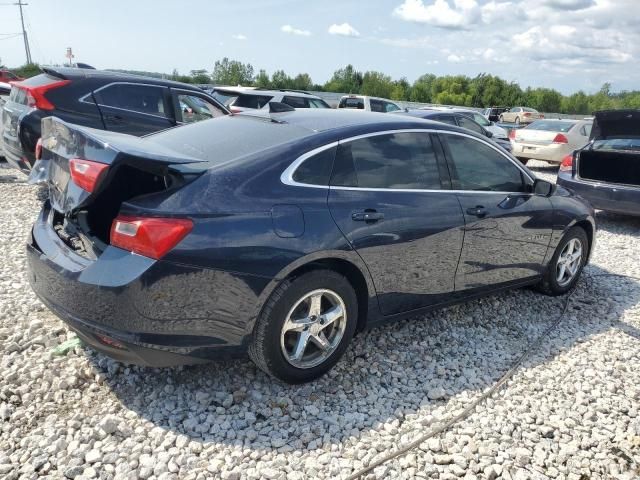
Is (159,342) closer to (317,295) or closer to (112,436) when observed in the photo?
(112,436)

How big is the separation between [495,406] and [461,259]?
1.07 metres

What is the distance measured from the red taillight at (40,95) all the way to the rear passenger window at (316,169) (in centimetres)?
489

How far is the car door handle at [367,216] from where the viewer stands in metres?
3.17

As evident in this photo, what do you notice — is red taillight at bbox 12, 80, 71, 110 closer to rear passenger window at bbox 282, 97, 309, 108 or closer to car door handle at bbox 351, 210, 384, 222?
car door handle at bbox 351, 210, 384, 222

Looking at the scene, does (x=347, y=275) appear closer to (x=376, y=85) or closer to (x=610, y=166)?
(x=610, y=166)

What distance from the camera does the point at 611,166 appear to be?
26.3 feet

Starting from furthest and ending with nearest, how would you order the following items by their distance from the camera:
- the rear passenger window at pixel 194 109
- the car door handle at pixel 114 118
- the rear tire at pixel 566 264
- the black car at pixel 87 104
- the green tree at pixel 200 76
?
the green tree at pixel 200 76 < the rear passenger window at pixel 194 109 < the car door handle at pixel 114 118 < the black car at pixel 87 104 < the rear tire at pixel 566 264

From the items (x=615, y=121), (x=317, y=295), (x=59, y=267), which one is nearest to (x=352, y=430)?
(x=317, y=295)

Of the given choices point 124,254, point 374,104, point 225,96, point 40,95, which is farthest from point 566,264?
point 374,104

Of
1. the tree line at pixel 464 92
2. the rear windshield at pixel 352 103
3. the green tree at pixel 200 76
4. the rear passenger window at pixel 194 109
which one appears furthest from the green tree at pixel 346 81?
the rear passenger window at pixel 194 109

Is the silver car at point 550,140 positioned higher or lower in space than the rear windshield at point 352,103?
lower

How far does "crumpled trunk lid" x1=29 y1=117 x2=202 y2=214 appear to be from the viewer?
2646 millimetres

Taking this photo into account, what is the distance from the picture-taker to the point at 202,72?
54.1m

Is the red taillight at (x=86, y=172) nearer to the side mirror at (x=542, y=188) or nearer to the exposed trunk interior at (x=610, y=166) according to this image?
the side mirror at (x=542, y=188)
